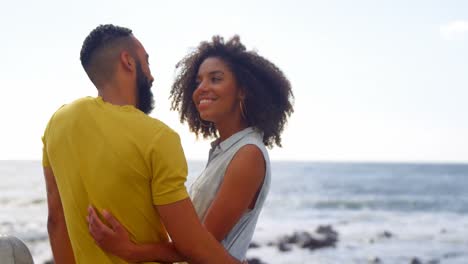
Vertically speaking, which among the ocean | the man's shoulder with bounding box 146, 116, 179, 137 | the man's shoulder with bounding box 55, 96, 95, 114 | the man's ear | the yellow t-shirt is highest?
the man's ear

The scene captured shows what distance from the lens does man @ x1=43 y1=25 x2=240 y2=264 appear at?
2.43 metres

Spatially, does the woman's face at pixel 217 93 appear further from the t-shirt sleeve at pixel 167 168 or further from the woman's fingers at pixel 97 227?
the woman's fingers at pixel 97 227

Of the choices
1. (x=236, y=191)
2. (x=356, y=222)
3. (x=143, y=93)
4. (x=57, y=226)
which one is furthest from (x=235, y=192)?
(x=356, y=222)

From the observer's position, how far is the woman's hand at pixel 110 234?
2.49 meters

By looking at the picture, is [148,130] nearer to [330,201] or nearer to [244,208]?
[244,208]

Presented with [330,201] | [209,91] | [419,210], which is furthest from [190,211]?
[330,201]

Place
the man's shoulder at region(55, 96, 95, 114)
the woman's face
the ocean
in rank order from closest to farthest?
1. the man's shoulder at region(55, 96, 95, 114)
2. the woman's face
3. the ocean

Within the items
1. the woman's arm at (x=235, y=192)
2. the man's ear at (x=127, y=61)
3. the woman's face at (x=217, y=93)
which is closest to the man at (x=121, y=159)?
the man's ear at (x=127, y=61)

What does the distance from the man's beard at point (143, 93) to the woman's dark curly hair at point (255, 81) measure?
71cm

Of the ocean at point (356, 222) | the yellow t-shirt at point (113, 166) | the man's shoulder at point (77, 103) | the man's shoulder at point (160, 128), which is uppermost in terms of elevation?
the man's shoulder at point (77, 103)

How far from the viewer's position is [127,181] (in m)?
2.46

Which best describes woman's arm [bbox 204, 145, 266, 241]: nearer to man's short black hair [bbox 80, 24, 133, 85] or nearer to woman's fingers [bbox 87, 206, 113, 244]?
woman's fingers [bbox 87, 206, 113, 244]

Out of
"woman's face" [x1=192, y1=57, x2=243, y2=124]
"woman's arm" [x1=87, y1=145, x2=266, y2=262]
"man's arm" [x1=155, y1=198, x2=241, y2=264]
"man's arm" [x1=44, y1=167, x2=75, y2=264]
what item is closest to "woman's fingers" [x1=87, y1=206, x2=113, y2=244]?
"man's arm" [x1=155, y1=198, x2=241, y2=264]

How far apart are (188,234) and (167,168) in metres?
0.26
